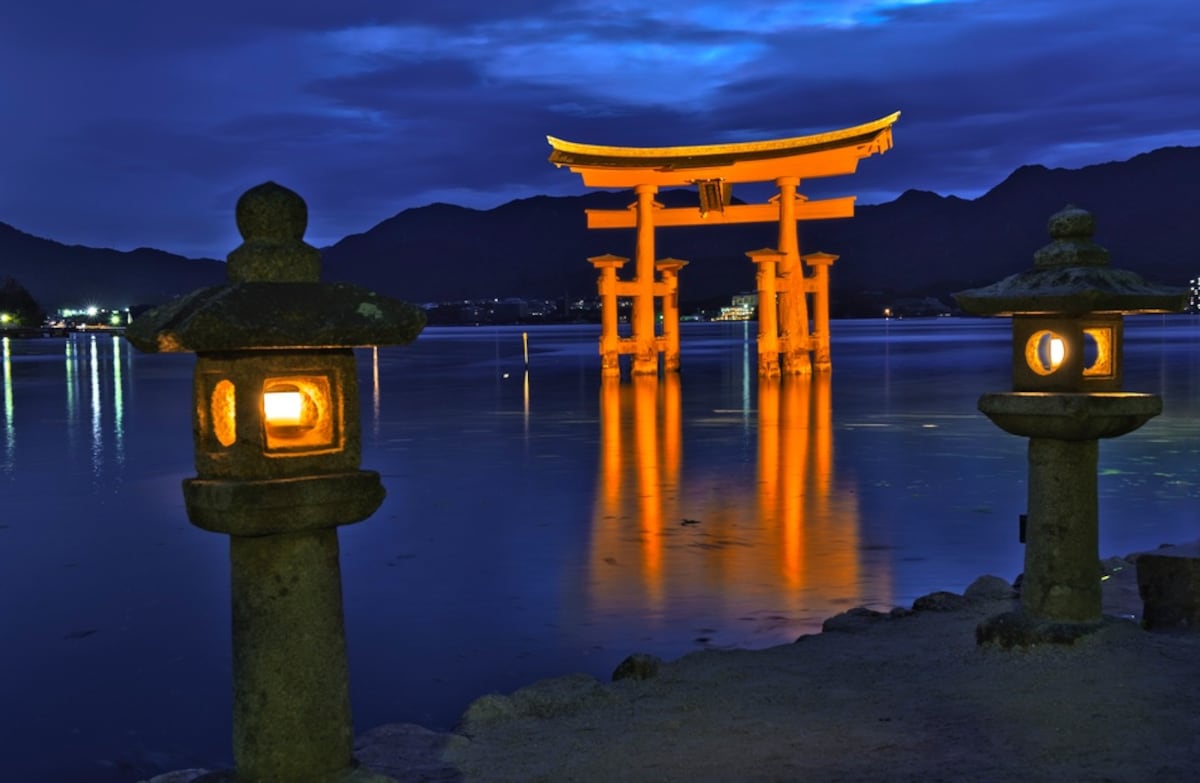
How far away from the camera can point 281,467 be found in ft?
13.0

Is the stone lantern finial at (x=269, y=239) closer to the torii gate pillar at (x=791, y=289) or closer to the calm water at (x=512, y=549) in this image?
the calm water at (x=512, y=549)

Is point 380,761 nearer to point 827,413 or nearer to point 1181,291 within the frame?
point 1181,291

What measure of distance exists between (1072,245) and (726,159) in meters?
26.8

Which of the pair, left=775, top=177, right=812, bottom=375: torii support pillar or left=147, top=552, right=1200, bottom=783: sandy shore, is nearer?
left=147, top=552, right=1200, bottom=783: sandy shore

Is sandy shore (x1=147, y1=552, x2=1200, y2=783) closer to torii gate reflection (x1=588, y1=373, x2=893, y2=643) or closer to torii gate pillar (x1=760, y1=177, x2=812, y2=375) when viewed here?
torii gate reflection (x1=588, y1=373, x2=893, y2=643)

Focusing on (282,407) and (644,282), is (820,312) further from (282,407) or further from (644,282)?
(282,407)

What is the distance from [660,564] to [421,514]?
12.4 ft

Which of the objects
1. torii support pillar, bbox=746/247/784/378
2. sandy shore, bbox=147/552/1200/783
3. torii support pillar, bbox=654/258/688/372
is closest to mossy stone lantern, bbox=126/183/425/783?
sandy shore, bbox=147/552/1200/783

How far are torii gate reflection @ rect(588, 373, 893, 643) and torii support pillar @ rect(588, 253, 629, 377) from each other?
54.9 ft

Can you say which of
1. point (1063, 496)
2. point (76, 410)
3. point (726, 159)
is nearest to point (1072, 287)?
point (1063, 496)

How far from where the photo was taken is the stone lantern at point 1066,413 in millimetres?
6008

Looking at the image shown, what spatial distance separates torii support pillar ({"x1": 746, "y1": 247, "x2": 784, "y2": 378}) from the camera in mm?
34875

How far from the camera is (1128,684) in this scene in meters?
5.36

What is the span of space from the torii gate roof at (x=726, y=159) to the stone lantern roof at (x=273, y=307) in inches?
1082
